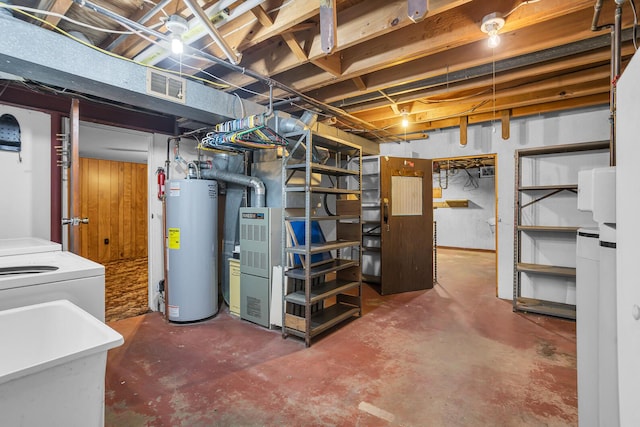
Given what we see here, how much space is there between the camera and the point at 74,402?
2.86 feet

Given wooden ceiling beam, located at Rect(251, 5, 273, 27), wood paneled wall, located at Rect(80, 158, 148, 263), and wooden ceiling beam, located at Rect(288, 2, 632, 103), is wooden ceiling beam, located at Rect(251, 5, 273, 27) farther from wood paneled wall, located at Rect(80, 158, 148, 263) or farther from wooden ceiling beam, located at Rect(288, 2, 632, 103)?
wood paneled wall, located at Rect(80, 158, 148, 263)

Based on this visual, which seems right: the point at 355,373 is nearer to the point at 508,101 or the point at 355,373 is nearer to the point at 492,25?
the point at 492,25

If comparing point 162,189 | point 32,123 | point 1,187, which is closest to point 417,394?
point 162,189

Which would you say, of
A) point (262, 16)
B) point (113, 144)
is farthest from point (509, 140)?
point (113, 144)

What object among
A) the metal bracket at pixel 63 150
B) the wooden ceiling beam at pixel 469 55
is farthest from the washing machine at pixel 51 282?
the wooden ceiling beam at pixel 469 55

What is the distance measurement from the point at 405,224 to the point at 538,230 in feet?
5.37

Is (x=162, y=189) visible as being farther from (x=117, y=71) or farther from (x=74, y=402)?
(x=74, y=402)

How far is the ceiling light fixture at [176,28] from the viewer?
5.70 ft

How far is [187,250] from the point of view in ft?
10.7

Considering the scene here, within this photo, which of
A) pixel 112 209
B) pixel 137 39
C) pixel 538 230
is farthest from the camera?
pixel 112 209

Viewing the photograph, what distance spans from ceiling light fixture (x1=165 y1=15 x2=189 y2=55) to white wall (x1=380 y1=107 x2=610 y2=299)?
4039mm

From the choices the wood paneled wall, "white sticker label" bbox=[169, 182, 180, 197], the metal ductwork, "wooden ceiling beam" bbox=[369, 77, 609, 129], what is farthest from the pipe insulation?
the wood paneled wall

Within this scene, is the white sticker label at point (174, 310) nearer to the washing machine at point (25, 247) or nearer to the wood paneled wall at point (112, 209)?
the washing machine at point (25, 247)

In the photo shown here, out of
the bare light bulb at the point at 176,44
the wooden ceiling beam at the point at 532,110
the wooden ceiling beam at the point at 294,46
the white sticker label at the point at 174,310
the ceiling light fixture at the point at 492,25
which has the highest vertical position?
the wooden ceiling beam at the point at 532,110
